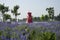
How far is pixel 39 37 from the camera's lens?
1.76 metres

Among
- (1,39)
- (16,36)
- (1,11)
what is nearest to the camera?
(1,39)

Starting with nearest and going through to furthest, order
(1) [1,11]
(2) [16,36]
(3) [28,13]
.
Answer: (2) [16,36], (3) [28,13], (1) [1,11]

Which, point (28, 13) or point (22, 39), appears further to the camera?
point (28, 13)

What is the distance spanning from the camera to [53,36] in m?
1.77

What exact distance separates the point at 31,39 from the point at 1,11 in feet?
14.7

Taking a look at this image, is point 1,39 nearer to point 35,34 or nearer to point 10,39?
Result: point 10,39

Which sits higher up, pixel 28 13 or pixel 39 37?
pixel 28 13

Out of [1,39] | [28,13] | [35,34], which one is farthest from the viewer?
[28,13]

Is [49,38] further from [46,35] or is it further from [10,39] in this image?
[10,39]

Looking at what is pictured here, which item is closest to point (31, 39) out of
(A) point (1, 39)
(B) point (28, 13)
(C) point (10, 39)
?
(C) point (10, 39)

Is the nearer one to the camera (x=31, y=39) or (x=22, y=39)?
(x=22, y=39)

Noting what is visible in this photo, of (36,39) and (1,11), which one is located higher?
(1,11)

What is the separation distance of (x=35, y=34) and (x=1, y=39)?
542 mm

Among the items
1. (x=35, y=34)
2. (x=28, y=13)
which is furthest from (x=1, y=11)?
(x=35, y=34)
